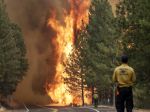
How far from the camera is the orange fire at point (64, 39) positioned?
346 ft

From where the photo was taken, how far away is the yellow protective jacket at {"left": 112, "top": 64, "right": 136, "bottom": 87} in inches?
685

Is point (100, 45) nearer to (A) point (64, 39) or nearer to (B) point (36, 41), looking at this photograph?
(A) point (64, 39)

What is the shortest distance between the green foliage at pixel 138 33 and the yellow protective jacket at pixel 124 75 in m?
20.7

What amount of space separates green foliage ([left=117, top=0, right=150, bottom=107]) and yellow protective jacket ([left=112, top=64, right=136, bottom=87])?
20719 millimetres

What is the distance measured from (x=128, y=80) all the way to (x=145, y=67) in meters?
26.3

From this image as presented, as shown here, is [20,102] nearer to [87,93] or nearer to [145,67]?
[87,93]

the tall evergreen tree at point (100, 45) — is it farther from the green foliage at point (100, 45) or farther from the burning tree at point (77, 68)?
the burning tree at point (77, 68)

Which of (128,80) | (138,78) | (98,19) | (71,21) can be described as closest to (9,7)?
(71,21)

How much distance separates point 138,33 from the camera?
41.7m

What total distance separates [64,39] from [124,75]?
8807cm

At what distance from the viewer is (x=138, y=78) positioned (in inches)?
1754

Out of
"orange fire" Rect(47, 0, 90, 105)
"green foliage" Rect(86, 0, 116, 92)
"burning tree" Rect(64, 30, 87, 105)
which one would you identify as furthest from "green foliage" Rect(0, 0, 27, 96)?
"orange fire" Rect(47, 0, 90, 105)

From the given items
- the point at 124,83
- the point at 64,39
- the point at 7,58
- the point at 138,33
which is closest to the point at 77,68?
the point at 64,39

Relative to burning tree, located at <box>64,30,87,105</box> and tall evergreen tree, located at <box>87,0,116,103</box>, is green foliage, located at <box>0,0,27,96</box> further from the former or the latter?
burning tree, located at <box>64,30,87,105</box>
